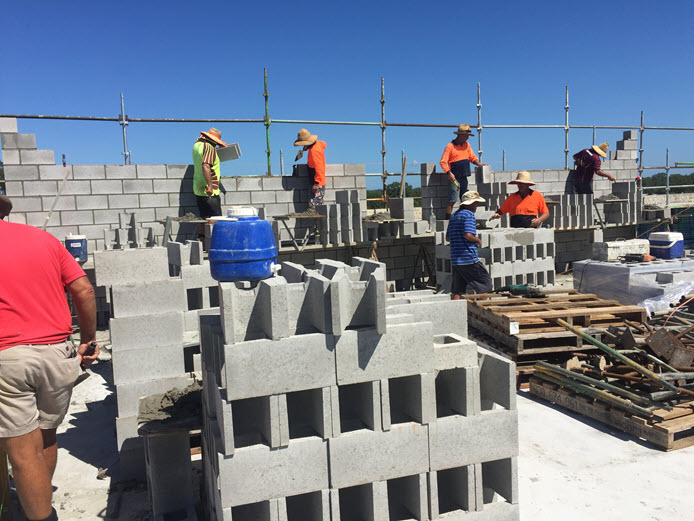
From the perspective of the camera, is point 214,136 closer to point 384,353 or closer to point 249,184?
point 249,184

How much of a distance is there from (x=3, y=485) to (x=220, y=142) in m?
7.21

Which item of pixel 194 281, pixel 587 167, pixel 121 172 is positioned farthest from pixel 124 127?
pixel 587 167

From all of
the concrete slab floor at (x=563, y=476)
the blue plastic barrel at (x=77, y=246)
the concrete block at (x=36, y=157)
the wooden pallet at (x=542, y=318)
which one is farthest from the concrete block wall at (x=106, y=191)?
the concrete slab floor at (x=563, y=476)

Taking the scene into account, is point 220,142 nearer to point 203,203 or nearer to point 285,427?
point 203,203

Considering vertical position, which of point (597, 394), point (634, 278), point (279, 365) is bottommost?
point (597, 394)

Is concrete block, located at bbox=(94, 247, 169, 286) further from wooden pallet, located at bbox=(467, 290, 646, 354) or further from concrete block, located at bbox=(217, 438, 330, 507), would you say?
wooden pallet, located at bbox=(467, 290, 646, 354)

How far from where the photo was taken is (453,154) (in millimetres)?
12648

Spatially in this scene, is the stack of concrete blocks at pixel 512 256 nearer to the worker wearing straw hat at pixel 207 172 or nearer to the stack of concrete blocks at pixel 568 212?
the stack of concrete blocks at pixel 568 212

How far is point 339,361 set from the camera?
341 centimetres

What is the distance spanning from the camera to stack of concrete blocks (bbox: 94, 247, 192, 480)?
5.25 meters

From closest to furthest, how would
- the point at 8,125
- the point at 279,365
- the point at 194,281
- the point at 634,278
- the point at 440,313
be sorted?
1. the point at 279,365
2. the point at 440,313
3. the point at 194,281
4. the point at 634,278
5. the point at 8,125

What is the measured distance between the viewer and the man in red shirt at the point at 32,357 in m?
3.39

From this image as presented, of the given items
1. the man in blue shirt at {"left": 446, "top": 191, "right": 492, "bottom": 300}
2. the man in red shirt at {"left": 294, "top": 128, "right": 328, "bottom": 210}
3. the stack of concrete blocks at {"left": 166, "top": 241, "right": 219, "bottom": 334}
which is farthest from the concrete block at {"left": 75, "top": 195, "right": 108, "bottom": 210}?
the man in blue shirt at {"left": 446, "top": 191, "right": 492, "bottom": 300}

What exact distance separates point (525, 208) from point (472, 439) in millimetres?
7697
